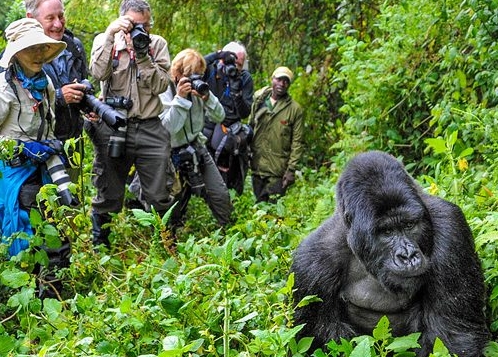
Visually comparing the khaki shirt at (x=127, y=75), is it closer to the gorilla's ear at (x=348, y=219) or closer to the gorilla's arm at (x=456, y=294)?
the gorilla's ear at (x=348, y=219)

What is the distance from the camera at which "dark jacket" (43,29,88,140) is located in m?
4.62

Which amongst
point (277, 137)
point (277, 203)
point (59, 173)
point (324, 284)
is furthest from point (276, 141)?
point (324, 284)

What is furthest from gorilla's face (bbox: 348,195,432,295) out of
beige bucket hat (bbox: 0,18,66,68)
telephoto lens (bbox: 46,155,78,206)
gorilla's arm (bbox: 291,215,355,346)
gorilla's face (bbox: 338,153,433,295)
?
beige bucket hat (bbox: 0,18,66,68)

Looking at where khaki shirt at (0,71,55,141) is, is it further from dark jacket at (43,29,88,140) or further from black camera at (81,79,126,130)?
black camera at (81,79,126,130)

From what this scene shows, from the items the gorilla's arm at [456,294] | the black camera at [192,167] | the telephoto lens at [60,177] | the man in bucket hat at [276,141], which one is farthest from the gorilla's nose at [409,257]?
the man in bucket hat at [276,141]

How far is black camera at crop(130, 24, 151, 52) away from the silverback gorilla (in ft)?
7.91

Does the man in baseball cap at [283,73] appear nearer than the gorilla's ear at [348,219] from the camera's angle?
No

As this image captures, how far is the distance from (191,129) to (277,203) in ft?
2.77

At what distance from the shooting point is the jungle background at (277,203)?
115 inches

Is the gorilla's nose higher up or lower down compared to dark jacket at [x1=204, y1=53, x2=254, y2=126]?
higher up

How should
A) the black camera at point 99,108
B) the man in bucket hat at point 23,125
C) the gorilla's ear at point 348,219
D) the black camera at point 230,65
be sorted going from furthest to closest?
the black camera at point 230,65, the black camera at point 99,108, the man in bucket hat at point 23,125, the gorilla's ear at point 348,219

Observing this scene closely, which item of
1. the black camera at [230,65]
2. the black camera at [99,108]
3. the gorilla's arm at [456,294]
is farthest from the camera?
the black camera at [230,65]

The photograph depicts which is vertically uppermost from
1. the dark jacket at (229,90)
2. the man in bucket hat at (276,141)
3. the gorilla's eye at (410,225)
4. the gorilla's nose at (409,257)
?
the gorilla's eye at (410,225)

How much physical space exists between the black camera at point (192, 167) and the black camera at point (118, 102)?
0.91 meters
